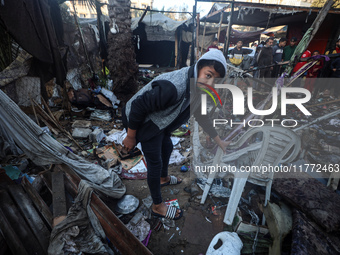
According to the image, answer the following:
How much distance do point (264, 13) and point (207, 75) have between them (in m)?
8.02

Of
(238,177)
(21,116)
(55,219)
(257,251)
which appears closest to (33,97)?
(21,116)

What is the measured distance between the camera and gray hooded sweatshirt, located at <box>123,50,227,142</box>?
52.6 inches

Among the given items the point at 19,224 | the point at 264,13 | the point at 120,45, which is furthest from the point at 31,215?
the point at 264,13

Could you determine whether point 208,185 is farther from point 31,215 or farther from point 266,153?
point 31,215

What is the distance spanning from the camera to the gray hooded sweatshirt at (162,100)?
133cm

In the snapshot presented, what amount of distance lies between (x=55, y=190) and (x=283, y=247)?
2.20 meters

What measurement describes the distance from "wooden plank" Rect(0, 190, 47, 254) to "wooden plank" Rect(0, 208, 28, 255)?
0.10ft

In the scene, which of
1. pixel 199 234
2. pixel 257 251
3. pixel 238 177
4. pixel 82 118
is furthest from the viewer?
pixel 82 118

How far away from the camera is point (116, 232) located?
146cm

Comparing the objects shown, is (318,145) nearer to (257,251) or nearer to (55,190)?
(257,251)

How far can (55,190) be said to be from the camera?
190 cm

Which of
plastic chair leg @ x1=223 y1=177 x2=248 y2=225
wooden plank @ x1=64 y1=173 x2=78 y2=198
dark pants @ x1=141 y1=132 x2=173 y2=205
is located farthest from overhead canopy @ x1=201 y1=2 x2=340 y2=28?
wooden plank @ x1=64 y1=173 x2=78 y2=198

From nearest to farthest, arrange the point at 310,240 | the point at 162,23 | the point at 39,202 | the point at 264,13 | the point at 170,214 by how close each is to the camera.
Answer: the point at 310,240
the point at 39,202
the point at 170,214
the point at 264,13
the point at 162,23

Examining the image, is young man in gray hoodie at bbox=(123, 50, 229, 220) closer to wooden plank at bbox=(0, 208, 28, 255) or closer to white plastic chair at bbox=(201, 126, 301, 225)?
white plastic chair at bbox=(201, 126, 301, 225)
